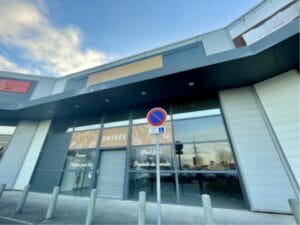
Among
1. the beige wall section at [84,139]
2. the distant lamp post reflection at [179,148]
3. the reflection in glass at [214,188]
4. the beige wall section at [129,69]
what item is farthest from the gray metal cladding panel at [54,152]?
the reflection in glass at [214,188]

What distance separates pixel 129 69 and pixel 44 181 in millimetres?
6871

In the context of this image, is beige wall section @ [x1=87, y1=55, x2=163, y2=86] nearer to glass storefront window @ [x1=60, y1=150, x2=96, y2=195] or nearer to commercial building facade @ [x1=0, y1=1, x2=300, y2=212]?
commercial building facade @ [x1=0, y1=1, x2=300, y2=212]

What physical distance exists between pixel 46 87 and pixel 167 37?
305 inches

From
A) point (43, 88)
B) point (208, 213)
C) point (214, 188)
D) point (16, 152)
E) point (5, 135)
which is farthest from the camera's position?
point (43, 88)

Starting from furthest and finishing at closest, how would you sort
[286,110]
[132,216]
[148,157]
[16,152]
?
1. [16,152]
2. [148,157]
3. [286,110]
4. [132,216]

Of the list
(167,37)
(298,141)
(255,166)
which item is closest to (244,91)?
(298,141)

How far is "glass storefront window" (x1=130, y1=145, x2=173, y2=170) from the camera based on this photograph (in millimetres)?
5651

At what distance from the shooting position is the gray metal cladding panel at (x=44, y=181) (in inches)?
280

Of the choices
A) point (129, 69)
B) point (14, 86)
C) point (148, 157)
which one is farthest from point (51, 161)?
point (129, 69)

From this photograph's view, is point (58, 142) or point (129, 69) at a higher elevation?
point (129, 69)

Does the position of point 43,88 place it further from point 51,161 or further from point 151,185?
point 151,185

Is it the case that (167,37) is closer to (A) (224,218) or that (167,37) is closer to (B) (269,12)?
(B) (269,12)

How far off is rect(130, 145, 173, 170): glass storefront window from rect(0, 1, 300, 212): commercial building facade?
0.13 feet

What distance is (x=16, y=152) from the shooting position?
8.42 meters
